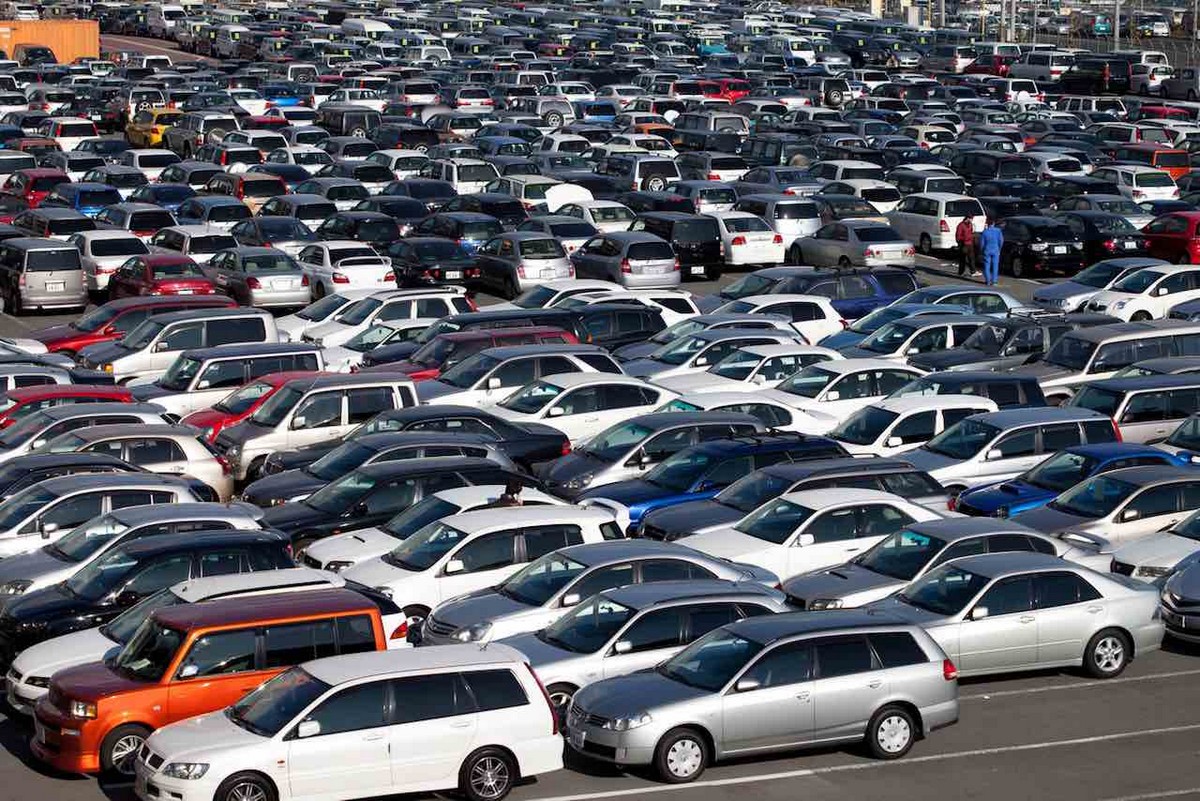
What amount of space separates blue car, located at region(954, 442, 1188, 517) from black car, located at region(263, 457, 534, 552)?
5.42 m

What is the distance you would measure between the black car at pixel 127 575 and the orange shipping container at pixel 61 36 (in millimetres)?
68996

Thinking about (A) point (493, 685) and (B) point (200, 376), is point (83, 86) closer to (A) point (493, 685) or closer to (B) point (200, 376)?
(B) point (200, 376)

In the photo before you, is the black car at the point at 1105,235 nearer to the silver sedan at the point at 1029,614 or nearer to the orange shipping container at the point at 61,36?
the silver sedan at the point at 1029,614

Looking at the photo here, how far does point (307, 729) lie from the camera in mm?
13859

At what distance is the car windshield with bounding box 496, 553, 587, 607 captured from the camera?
17531mm

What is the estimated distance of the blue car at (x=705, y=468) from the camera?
22.1 meters

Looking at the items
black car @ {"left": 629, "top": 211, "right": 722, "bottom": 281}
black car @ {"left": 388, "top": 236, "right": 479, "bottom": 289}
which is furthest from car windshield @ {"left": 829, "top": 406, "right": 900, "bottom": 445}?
black car @ {"left": 629, "top": 211, "right": 722, "bottom": 281}

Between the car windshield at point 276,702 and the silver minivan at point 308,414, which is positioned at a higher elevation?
the car windshield at point 276,702

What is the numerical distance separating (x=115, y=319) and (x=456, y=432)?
9098 mm

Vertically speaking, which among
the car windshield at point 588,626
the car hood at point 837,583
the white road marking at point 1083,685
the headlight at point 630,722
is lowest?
the white road marking at point 1083,685

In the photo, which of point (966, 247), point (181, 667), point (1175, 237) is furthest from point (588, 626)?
point (1175, 237)

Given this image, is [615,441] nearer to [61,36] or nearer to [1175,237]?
[1175,237]

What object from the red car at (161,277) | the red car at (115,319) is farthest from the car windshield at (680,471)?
the red car at (161,277)

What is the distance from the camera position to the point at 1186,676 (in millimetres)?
18188
